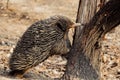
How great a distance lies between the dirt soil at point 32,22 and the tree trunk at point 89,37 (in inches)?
36.4

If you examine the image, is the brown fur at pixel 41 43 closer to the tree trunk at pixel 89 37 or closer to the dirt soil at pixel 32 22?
the tree trunk at pixel 89 37

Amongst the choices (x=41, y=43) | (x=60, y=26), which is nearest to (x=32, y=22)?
(x=60, y=26)

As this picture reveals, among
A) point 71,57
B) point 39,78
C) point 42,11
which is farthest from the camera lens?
point 42,11

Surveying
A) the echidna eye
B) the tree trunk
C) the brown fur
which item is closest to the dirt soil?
the brown fur

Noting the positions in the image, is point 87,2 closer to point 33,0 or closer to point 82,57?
point 82,57

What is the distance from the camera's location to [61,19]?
8102mm

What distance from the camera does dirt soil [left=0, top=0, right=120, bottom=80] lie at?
10.2m

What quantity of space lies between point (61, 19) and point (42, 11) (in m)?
7.03

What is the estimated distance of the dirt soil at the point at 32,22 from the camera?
10.2 metres

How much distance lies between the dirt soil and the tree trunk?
0.92 meters

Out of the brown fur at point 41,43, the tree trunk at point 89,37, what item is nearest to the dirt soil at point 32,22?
the brown fur at point 41,43

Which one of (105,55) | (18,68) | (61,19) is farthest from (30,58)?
(105,55)

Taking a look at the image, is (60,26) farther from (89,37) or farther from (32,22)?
(32,22)

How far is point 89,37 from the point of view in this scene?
26.5 feet
